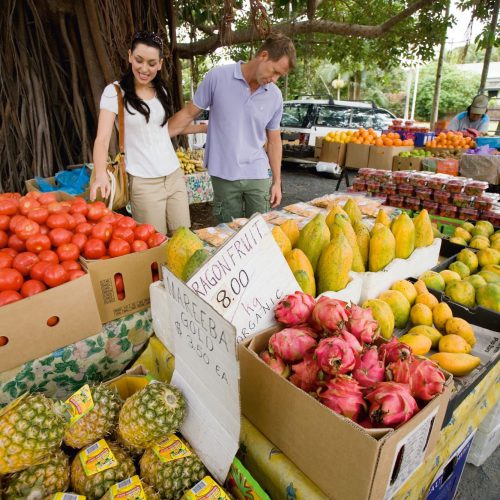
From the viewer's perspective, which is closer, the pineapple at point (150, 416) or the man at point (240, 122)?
the pineapple at point (150, 416)

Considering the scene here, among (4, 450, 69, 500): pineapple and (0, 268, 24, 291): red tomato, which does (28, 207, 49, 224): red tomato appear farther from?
(4, 450, 69, 500): pineapple

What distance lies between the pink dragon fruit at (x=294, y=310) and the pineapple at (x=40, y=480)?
754mm

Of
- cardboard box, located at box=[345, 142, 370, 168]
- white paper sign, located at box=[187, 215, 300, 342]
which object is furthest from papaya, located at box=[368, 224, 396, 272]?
cardboard box, located at box=[345, 142, 370, 168]

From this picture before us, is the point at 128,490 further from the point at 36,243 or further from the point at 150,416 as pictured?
the point at 36,243

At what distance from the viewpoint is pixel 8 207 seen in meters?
1.85

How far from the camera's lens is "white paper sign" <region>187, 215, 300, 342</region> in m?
1.11

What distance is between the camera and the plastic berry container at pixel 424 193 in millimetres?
3507

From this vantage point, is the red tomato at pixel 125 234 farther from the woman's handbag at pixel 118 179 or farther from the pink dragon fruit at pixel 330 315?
the pink dragon fruit at pixel 330 315

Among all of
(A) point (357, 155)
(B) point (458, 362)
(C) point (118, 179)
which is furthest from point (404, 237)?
(A) point (357, 155)

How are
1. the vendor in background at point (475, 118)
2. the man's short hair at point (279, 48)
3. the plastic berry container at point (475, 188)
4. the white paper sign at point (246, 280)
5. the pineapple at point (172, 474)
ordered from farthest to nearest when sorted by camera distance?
1. the vendor in background at point (475, 118)
2. the plastic berry container at point (475, 188)
3. the man's short hair at point (279, 48)
4. the white paper sign at point (246, 280)
5. the pineapple at point (172, 474)

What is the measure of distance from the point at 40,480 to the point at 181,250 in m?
0.82

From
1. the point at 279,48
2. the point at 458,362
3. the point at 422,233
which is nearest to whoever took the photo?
the point at 458,362

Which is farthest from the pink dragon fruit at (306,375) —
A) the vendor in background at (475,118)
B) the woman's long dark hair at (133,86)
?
the vendor in background at (475,118)

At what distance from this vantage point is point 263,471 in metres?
1.08
